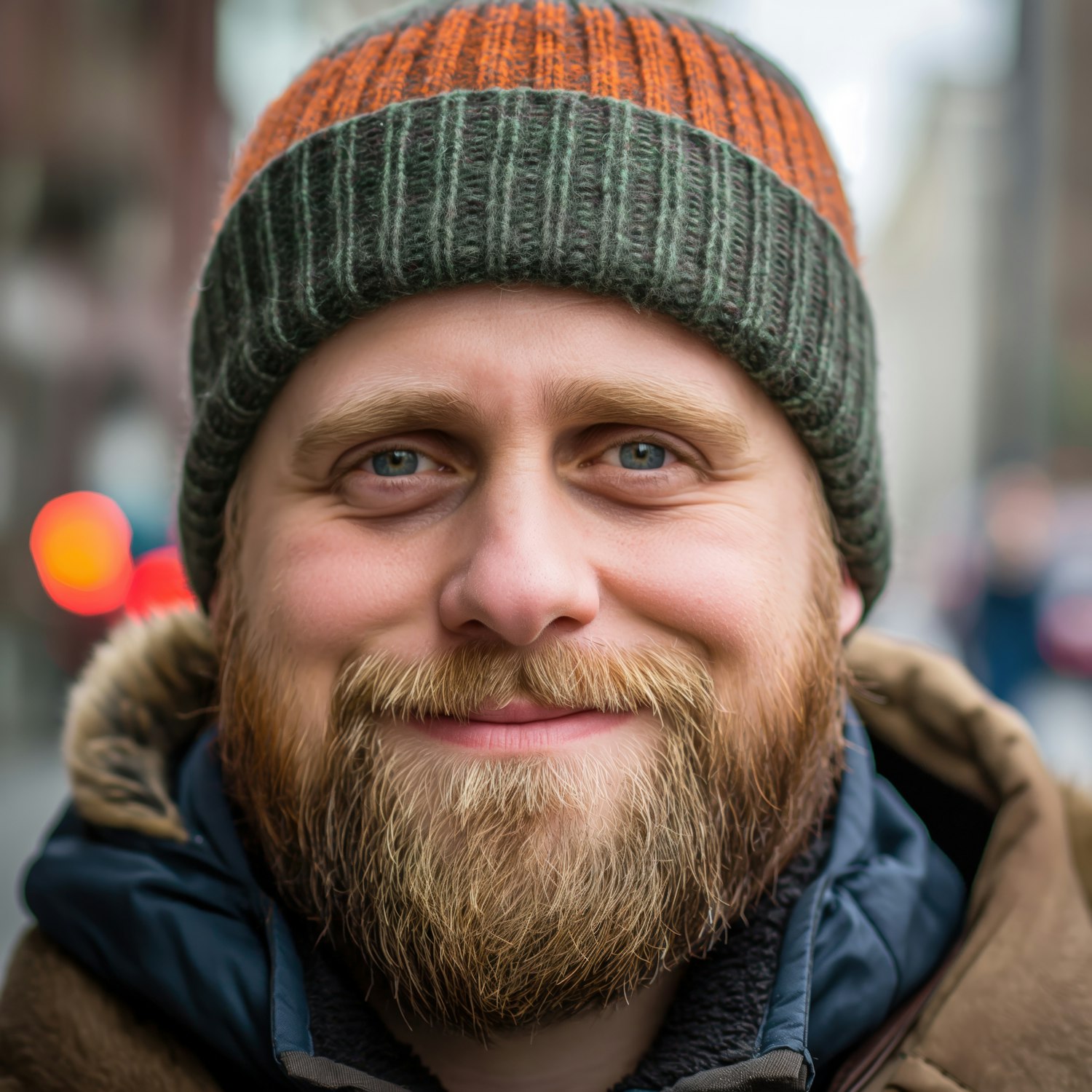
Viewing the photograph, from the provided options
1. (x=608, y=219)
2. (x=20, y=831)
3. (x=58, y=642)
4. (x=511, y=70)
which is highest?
(x=511, y=70)

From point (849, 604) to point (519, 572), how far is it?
2.50 feet

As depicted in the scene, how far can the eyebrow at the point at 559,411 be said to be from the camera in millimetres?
1550

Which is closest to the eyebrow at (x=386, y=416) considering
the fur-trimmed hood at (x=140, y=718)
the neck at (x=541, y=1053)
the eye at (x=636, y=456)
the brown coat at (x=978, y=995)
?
the eye at (x=636, y=456)

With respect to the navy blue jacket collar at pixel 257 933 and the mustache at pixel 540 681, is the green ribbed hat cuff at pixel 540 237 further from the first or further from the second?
the navy blue jacket collar at pixel 257 933

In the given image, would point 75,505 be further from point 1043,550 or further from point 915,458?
point 915,458

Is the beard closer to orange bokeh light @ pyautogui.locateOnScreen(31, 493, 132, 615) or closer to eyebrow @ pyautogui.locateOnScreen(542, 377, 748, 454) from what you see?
eyebrow @ pyautogui.locateOnScreen(542, 377, 748, 454)

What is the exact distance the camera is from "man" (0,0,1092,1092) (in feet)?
4.99

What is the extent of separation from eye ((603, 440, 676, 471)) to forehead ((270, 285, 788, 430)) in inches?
3.8

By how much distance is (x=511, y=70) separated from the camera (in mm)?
1691

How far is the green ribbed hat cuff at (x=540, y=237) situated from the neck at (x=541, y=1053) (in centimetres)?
91

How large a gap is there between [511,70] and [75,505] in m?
5.55

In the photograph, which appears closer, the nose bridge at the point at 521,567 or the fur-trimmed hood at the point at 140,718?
the nose bridge at the point at 521,567

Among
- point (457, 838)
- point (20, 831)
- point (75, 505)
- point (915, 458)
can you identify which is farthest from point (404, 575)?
point (915, 458)

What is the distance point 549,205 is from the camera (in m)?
1.60
